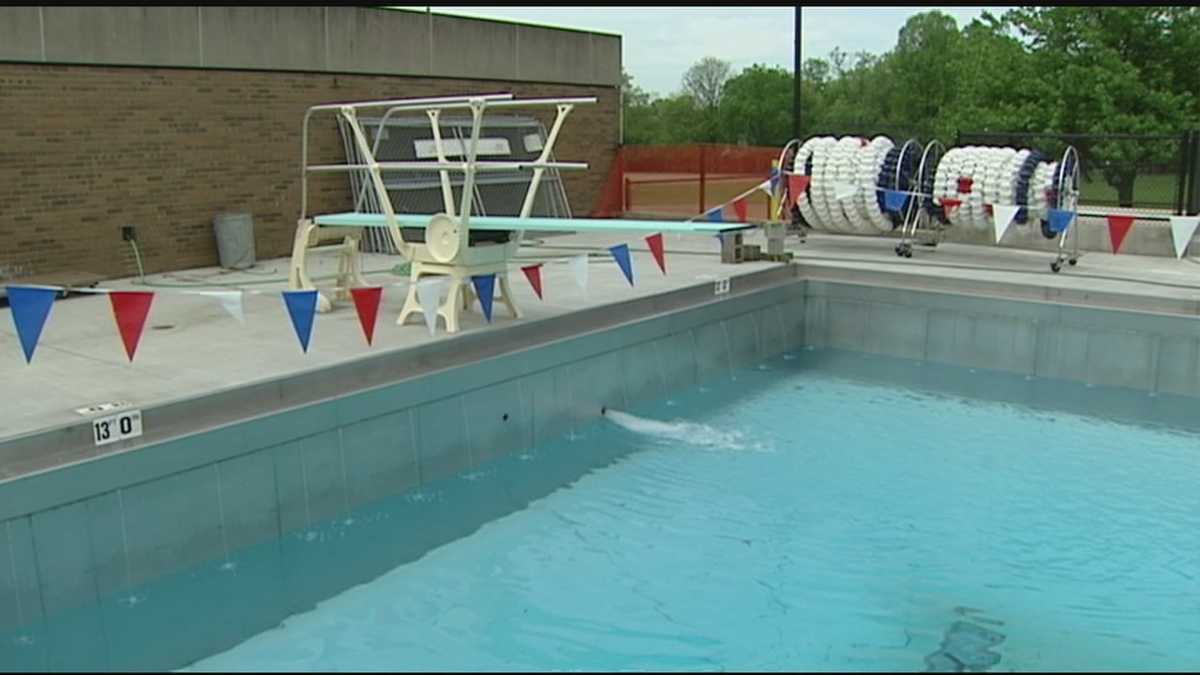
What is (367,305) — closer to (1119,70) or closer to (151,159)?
(151,159)

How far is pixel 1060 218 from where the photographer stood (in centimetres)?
1248

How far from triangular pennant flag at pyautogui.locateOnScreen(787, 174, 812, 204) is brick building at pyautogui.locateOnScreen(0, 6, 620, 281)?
4.90 m

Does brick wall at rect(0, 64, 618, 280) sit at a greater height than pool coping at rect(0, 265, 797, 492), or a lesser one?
greater

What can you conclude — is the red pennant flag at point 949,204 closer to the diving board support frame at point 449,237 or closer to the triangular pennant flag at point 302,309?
the diving board support frame at point 449,237

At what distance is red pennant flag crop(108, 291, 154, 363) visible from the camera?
6.48 m

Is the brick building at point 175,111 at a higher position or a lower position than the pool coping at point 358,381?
higher

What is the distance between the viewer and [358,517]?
706 cm

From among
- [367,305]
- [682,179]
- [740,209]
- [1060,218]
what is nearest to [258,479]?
[367,305]

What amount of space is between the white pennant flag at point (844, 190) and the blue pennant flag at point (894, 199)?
1.23ft

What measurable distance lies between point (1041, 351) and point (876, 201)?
11.6ft

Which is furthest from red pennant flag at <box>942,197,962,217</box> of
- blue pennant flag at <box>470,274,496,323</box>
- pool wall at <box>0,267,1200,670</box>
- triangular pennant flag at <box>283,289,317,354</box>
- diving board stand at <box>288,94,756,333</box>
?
triangular pennant flag at <box>283,289,317,354</box>

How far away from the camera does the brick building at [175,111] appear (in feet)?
35.3

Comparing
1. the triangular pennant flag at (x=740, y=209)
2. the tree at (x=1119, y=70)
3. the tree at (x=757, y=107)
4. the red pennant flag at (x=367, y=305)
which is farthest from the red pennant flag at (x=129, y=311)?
the tree at (x=757, y=107)

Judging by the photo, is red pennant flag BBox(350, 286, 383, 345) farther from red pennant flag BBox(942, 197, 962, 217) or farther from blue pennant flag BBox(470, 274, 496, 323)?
red pennant flag BBox(942, 197, 962, 217)
